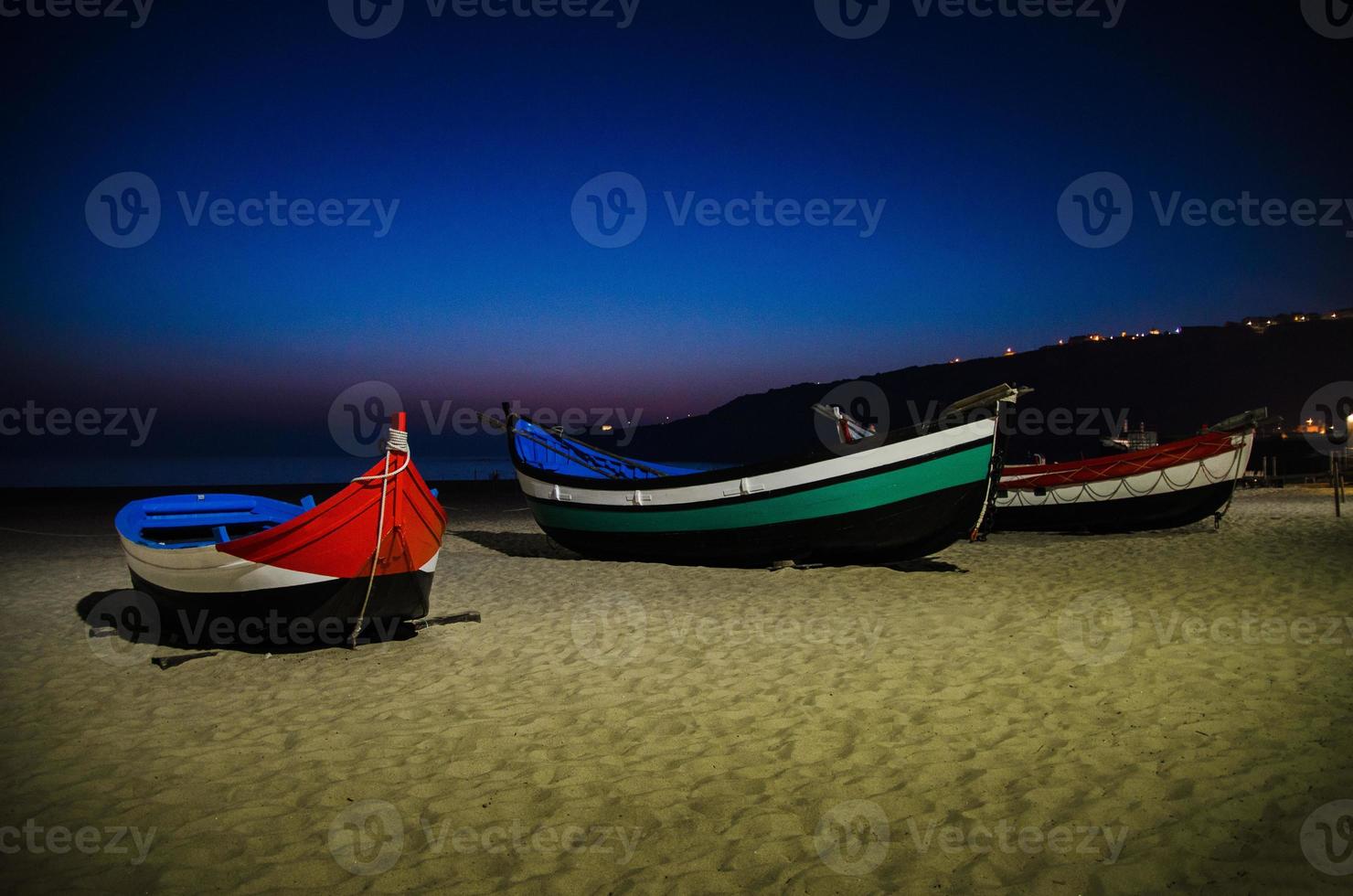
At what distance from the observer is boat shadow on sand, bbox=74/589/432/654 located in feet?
21.1

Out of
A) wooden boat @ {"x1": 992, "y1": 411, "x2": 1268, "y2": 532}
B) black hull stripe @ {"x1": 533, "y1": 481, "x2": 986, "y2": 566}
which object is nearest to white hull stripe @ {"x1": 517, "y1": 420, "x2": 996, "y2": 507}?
A: black hull stripe @ {"x1": 533, "y1": 481, "x2": 986, "y2": 566}

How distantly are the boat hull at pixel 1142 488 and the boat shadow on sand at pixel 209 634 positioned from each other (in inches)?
501

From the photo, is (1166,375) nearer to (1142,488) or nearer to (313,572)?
(1142,488)

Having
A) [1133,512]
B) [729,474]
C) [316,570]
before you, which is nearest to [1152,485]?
[1133,512]

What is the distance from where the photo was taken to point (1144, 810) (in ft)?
10.4

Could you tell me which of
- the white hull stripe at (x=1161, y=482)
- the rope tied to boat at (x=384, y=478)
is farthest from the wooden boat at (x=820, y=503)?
the white hull stripe at (x=1161, y=482)

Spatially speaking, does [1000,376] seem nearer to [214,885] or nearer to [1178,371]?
[1178,371]

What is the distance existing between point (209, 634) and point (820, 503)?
283 inches

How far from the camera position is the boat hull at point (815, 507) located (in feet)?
29.5

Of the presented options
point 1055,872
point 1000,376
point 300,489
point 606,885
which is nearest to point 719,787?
point 606,885

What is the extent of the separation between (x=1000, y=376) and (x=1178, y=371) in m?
23.2

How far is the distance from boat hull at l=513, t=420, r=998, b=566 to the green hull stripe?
0.01 meters

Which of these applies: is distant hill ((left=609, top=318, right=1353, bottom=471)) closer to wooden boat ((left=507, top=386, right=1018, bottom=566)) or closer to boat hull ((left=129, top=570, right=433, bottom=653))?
wooden boat ((left=507, top=386, right=1018, bottom=566))

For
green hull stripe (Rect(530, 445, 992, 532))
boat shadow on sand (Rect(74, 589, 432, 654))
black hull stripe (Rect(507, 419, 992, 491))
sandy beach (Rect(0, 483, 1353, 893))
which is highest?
black hull stripe (Rect(507, 419, 992, 491))
